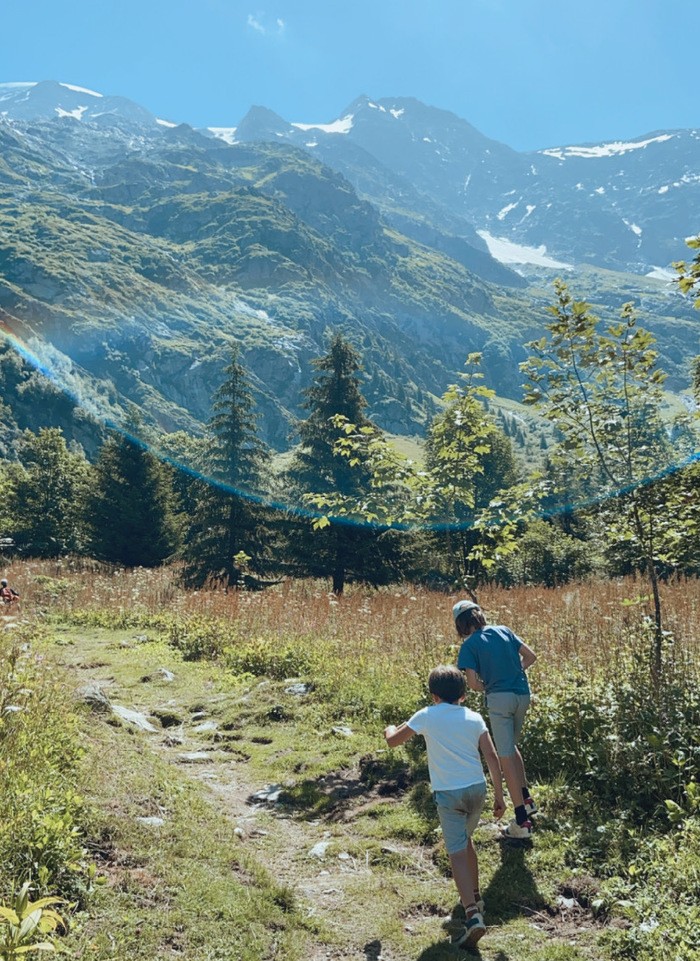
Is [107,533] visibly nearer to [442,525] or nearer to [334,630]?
[334,630]

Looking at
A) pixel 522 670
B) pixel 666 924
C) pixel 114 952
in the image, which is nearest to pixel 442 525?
pixel 522 670

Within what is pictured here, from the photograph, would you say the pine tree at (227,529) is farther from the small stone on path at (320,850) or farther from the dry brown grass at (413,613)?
the small stone on path at (320,850)

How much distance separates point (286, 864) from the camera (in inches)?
217

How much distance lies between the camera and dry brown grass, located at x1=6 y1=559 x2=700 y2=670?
8852 millimetres

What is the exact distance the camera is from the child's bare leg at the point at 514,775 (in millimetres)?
5684

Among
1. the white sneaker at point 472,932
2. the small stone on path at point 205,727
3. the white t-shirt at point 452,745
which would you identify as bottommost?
the small stone on path at point 205,727

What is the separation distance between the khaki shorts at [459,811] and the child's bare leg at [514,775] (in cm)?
122

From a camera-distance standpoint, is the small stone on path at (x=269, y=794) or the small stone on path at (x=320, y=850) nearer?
the small stone on path at (x=320, y=850)

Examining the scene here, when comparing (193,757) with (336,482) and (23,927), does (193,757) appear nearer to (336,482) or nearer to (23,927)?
(23,927)

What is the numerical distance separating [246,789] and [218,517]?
758 inches

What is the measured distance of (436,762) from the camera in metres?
4.69

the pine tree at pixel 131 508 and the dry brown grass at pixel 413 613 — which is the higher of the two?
the pine tree at pixel 131 508

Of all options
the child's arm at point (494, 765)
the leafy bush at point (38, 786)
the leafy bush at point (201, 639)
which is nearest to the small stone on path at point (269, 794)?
the leafy bush at point (38, 786)

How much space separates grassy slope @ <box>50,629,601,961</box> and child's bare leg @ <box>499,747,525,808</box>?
1.34 ft
